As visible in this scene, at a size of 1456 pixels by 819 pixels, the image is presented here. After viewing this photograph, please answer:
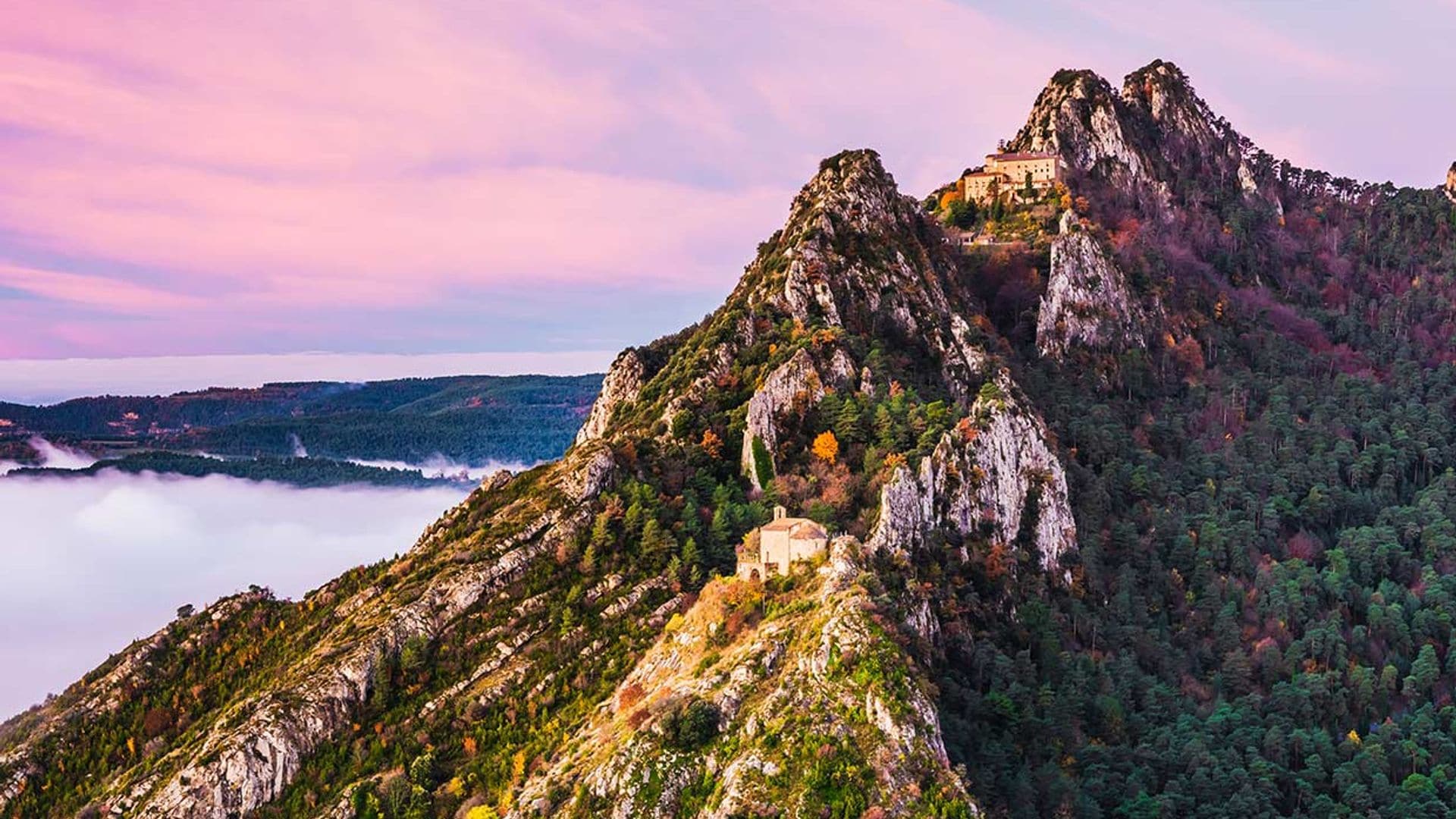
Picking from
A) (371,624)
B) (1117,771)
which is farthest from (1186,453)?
(371,624)

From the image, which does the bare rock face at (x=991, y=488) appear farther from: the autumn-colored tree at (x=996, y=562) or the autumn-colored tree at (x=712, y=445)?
the autumn-colored tree at (x=712, y=445)

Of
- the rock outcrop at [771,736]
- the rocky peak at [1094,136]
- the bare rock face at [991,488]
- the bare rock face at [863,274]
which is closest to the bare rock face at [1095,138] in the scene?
the rocky peak at [1094,136]

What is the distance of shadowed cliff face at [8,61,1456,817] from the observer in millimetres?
66500

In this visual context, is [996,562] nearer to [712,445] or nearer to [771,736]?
[712,445]

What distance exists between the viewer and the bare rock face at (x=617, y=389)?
122 metres

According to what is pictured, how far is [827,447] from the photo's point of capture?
9994cm

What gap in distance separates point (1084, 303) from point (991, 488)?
50.7 meters

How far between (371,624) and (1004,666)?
137ft

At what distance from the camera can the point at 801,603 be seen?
237ft

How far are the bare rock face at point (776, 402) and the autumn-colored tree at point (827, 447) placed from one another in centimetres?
332

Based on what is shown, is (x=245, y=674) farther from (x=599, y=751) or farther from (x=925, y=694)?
(x=925, y=694)

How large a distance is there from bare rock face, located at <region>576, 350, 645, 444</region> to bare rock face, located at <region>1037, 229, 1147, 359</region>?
45.9 m

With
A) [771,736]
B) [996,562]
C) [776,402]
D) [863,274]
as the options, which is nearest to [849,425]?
[776,402]

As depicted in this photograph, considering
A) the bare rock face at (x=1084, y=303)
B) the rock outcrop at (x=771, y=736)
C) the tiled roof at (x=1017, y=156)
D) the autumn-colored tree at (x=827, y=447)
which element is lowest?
the rock outcrop at (x=771, y=736)
